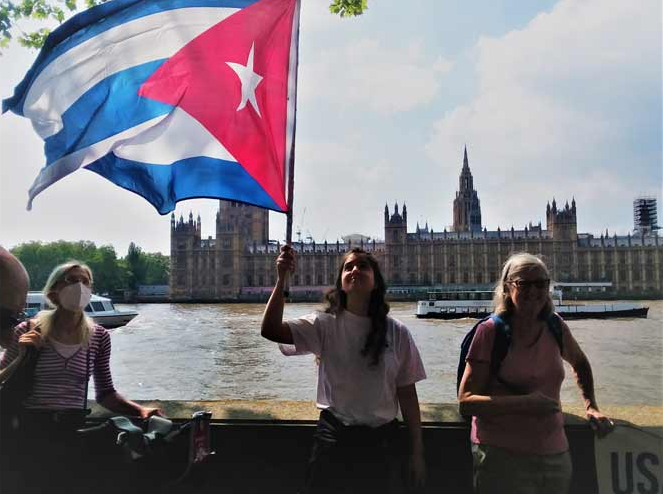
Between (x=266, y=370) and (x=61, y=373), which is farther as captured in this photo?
(x=266, y=370)

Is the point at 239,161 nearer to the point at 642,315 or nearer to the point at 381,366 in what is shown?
the point at 381,366

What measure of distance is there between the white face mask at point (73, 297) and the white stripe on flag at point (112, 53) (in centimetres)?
120

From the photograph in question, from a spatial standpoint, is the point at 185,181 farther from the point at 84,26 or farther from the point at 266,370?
the point at 266,370

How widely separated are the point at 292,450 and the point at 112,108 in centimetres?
211

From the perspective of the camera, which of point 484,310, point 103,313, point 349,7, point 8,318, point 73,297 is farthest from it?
point 484,310

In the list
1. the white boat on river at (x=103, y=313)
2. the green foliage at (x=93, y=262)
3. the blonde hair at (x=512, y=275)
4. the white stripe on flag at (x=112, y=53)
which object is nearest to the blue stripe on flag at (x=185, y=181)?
the white stripe on flag at (x=112, y=53)

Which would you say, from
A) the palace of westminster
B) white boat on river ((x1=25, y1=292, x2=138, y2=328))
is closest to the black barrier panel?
white boat on river ((x1=25, y1=292, x2=138, y2=328))

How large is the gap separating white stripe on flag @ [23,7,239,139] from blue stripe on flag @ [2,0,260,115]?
3 cm

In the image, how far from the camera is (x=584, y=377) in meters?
2.11

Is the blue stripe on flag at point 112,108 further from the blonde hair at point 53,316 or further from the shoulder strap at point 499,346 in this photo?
the shoulder strap at point 499,346

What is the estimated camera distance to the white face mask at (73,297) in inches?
83.2

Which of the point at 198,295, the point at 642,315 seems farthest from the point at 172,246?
the point at 642,315

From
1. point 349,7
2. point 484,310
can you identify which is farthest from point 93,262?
point 349,7

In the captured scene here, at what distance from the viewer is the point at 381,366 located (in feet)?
6.44
